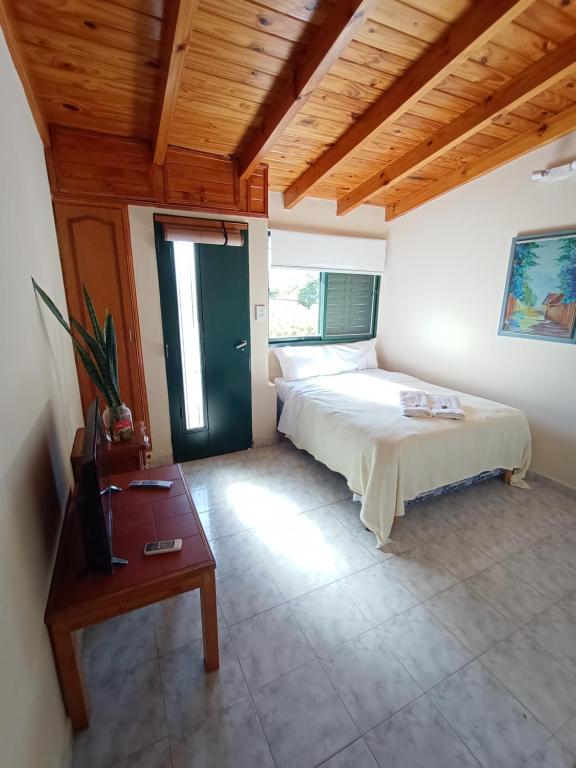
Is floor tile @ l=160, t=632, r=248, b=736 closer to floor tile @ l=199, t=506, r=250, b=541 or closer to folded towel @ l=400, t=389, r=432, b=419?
floor tile @ l=199, t=506, r=250, b=541

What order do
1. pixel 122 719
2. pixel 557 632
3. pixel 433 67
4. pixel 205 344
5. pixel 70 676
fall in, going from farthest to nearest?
pixel 205 344 → pixel 433 67 → pixel 557 632 → pixel 122 719 → pixel 70 676

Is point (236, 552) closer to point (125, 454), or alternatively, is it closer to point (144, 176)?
point (125, 454)

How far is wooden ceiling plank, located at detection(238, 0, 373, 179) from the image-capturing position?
145 centimetres

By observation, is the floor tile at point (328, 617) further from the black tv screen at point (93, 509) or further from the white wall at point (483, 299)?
the white wall at point (483, 299)

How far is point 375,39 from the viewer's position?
68.3 inches

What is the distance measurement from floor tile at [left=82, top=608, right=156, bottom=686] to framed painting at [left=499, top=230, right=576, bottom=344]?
334 centimetres

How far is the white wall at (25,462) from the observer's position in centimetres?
78

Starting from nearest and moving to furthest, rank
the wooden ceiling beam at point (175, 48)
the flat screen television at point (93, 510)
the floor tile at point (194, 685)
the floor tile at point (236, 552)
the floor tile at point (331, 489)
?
the flat screen television at point (93, 510), the floor tile at point (194, 685), the wooden ceiling beam at point (175, 48), the floor tile at point (236, 552), the floor tile at point (331, 489)

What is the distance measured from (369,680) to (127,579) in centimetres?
104

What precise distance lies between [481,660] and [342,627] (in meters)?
0.59

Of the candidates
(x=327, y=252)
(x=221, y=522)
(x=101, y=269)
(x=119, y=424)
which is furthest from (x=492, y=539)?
(x=101, y=269)

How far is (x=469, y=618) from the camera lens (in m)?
1.65

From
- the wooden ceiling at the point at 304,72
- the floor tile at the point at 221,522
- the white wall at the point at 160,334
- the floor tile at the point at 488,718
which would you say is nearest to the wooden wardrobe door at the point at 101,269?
the white wall at the point at 160,334

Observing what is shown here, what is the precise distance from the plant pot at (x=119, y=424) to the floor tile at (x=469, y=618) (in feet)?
6.10
